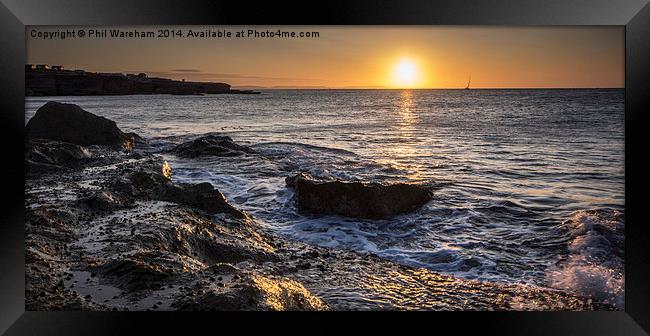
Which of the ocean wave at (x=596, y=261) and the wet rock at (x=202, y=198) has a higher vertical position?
the wet rock at (x=202, y=198)

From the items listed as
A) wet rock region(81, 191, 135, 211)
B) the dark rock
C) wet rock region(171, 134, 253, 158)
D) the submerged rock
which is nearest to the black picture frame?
wet rock region(81, 191, 135, 211)

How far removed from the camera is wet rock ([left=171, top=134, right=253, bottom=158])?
38.6 feet

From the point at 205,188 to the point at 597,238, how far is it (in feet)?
17.6

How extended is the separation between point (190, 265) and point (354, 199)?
10.2 feet

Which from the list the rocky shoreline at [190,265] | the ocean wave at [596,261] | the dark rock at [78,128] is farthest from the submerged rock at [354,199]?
the dark rock at [78,128]

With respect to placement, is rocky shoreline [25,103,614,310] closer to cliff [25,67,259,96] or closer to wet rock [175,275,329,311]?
wet rock [175,275,329,311]

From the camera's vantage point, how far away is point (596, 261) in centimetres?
586

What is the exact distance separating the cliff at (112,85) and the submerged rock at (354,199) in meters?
3.40

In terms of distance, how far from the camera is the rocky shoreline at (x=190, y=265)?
188 inches

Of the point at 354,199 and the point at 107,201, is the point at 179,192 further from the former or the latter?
the point at 354,199
